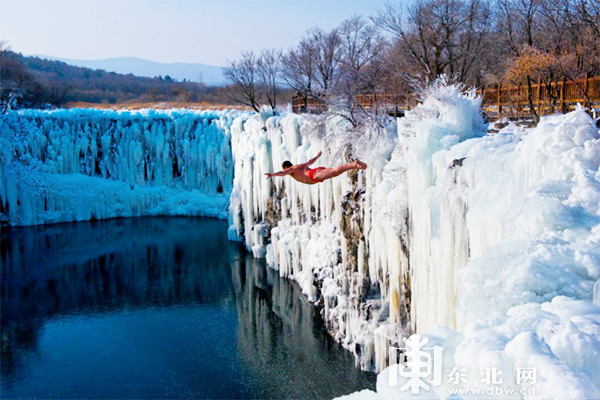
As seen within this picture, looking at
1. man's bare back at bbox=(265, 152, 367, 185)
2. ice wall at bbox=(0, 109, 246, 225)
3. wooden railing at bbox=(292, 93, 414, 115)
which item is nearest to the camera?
man's bare back at bbox=(265, 152, 367, 185)

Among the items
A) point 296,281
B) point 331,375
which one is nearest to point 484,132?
point 331,375

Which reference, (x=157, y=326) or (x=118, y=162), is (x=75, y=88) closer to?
(x=118, y=162)

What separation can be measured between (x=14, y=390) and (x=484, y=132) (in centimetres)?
1009

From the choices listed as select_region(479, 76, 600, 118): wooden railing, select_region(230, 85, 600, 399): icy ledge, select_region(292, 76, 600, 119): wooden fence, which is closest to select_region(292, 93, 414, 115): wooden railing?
select_region(292, 76, 600, 119): wooden fence

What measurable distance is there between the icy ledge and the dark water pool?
1266 mm

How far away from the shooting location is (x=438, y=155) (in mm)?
8781

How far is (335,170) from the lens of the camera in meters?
8.14

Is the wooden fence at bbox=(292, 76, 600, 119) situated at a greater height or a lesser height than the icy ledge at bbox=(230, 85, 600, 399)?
greater

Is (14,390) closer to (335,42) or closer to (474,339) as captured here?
(474,339)

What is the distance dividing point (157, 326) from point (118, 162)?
15959 mm

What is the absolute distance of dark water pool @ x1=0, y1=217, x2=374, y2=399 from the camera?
11.5 meters

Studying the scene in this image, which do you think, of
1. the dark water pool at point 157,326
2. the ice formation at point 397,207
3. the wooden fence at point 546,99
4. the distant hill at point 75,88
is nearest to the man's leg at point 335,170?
the ice formation at point 397,207

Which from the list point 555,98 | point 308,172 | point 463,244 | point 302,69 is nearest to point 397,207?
point 308,172

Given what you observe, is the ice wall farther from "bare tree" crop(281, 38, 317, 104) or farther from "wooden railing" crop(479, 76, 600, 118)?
"wooden railing" crop(479, 76, 600, 118)
